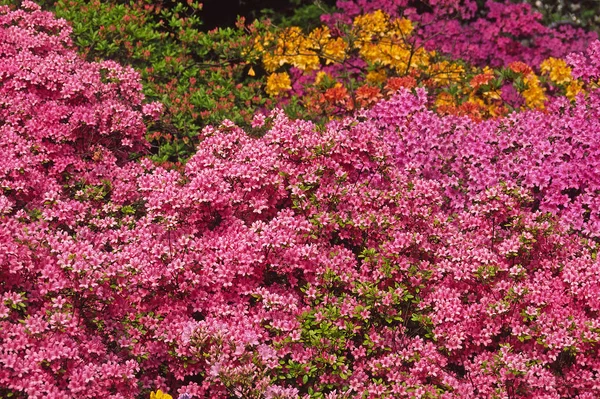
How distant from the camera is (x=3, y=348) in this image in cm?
292

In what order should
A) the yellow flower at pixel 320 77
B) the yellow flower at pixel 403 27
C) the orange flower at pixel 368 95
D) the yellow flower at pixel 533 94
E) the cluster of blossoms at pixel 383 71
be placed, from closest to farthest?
the orange flower at pixel 368 95 < the cluster of blossoms at pixel 383 71 < the yellow flower at pixel 320 77 < the yellow flower at pixel 533 94 < the yellow flower at pixel 403 27

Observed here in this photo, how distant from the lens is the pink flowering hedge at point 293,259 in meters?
3.17

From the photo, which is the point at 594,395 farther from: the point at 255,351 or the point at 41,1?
the point at 41,1

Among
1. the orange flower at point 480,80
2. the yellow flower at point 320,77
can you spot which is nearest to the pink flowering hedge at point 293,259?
the orange flower at point 480,80

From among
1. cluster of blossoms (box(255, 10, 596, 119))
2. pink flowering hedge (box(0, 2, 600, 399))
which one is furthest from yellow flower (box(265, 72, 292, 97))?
pink flowering hedge (box(0, 2, 600, 399))

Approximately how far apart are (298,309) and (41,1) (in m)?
4.56

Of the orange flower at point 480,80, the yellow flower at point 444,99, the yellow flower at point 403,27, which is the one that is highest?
the yellow flower at point 403,27

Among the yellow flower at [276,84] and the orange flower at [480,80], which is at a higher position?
the orange flower at [480,80]

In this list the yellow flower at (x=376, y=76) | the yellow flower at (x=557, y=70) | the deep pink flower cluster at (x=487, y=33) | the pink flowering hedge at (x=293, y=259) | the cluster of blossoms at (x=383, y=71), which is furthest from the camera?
the deep pink flower cluster at (x=487, y=33)

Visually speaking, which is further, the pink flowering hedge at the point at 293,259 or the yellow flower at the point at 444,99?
the yellow flower at the point at 444,99

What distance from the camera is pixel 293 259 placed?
3.52 meters

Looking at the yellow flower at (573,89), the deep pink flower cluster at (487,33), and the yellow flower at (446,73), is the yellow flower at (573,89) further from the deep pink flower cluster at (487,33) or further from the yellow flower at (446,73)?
the deep pink flower cluster at (487,33)

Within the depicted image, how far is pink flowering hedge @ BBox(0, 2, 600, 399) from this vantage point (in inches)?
125

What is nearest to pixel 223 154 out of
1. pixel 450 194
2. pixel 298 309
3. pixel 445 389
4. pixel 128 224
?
pixel 128 224
